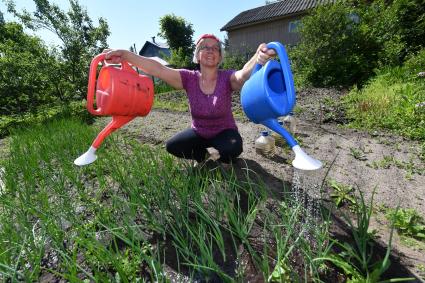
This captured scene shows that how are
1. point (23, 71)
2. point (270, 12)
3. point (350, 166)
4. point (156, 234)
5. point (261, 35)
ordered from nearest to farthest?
point (156, 234)
point (350, 166)
point (23, 71)
point (270, 12)
point (261, 35)

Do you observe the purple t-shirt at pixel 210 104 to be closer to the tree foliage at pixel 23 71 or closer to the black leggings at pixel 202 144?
the black leggings at pixel 202 144

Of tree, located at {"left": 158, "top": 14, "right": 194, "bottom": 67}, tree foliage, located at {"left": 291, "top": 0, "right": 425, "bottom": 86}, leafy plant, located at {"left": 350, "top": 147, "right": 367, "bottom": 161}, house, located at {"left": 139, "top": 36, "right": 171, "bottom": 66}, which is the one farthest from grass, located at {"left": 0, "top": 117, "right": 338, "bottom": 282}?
house, located at {"left": 139, "top": 36, "right": 171, "bottom": 66}

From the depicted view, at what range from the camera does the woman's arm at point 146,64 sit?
5.51ft

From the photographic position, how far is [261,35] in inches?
576

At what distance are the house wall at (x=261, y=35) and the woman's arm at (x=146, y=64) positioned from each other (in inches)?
447

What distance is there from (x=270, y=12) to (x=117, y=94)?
1461 cm

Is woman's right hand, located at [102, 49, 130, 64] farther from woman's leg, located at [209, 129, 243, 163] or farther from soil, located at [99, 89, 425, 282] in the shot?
soil, located at [99, 89, 425, 282]

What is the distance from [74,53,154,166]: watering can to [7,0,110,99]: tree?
5.84m

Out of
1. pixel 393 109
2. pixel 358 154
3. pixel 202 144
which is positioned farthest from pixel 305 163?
pixel 393 109

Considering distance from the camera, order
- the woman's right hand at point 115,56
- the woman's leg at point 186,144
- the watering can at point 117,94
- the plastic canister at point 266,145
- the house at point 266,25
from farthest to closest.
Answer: the house at point 266,25, the plastic canister at point 266,145, the woman's leg at point 186,144, the woman's right hand at point 115,56, the watering can at point 117,94

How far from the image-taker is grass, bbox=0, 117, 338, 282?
1.04 metres

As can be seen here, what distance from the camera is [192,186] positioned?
4.80ft

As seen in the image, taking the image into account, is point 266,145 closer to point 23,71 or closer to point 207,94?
point 207,94

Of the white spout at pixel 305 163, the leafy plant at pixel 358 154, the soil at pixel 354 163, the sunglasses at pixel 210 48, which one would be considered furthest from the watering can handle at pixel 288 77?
the leafy plant at pixel 358 154
